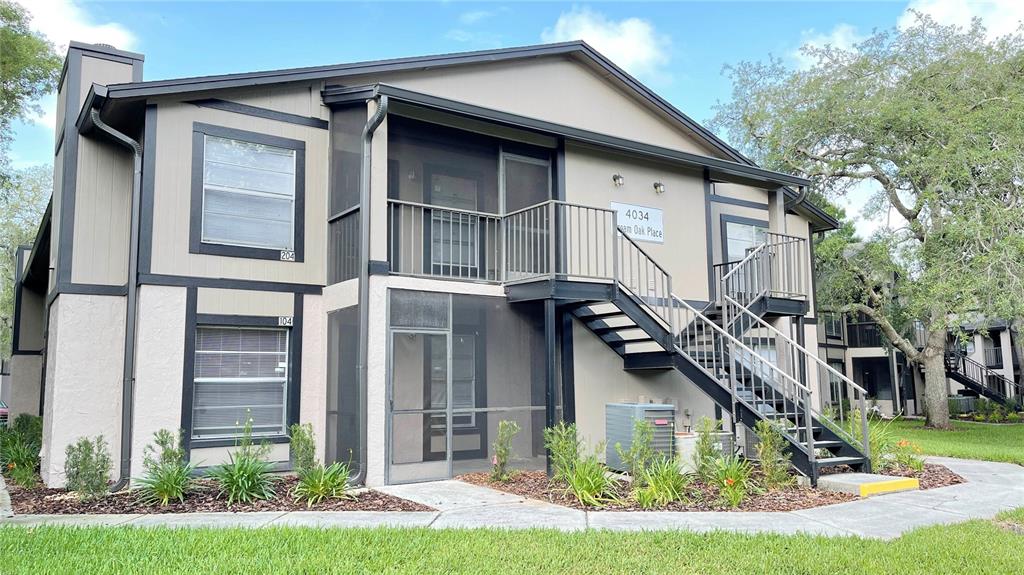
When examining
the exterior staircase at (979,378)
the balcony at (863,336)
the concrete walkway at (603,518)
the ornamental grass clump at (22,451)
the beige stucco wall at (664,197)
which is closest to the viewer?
the concrete walkway at (603,518)

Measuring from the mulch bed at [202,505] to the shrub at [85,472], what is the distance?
111 mm

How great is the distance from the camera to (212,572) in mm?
4883

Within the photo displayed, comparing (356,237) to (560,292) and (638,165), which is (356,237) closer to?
(560,292)

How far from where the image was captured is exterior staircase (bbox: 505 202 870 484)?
30.6 ft

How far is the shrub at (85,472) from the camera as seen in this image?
7.73 m

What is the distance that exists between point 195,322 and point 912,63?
17353mm

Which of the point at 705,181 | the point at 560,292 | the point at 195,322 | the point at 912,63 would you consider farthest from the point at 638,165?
the point at 912,63

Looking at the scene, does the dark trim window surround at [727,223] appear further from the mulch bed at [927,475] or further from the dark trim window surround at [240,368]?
the dark trim window surround at [240,368]

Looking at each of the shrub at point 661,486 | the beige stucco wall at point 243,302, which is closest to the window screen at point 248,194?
the beige stucco wall at point 243,302

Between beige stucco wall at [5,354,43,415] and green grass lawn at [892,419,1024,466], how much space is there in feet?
58.9

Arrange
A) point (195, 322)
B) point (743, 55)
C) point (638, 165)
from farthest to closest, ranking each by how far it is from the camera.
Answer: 1. point (743, 55)
2. point (638, 165)
3. point (195, 322)

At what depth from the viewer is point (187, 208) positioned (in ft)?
30.3

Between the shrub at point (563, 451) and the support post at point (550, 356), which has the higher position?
the support post at point (550, 356)

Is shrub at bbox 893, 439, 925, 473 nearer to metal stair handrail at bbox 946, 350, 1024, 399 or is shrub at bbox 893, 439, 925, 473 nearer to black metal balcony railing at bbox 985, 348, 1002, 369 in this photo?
metal stair handrail at bbox 946, 350, 1024, 399
